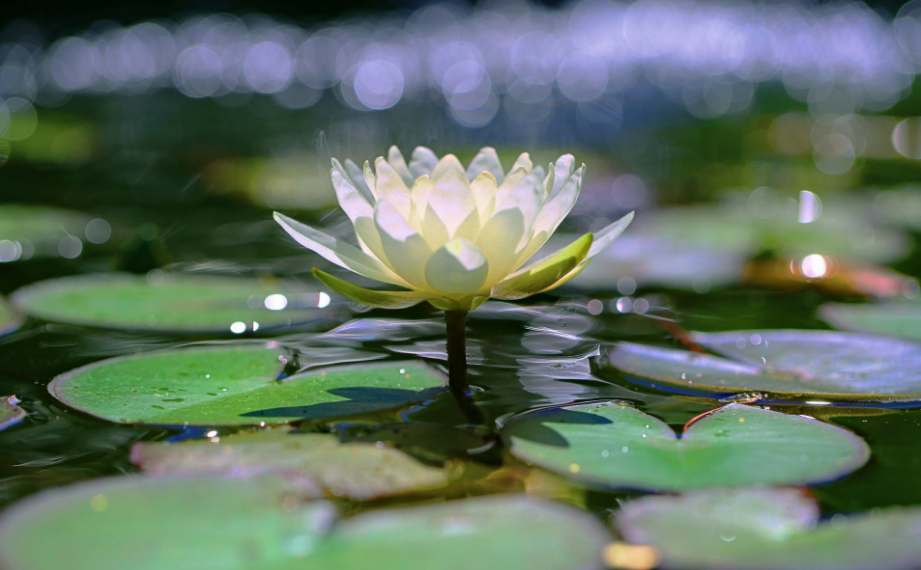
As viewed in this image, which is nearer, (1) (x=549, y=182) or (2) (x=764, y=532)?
(2) (x=764, y=532)

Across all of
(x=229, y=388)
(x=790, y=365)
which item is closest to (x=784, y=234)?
→ (x=790, y=365)

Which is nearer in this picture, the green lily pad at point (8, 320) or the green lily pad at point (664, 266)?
the green lily pad at point (8, 320)

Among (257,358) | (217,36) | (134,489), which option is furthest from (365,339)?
(217,36)

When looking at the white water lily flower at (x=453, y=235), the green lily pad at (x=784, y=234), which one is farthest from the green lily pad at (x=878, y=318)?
the white water lily flower at (x=453, y=235)

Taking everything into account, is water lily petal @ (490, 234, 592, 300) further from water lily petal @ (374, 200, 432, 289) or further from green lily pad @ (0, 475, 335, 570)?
green lily pad @ (0, 475, 335, 570)

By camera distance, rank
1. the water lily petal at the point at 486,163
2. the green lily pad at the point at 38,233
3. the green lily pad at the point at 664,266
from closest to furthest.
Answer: the water lily petal at the point at 486,163 < the green lily pad at the point at 664,266 < the green lily pad at the point at 38,233

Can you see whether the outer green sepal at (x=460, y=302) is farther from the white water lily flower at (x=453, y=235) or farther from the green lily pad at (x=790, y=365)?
the green lily pad at (x=790, y=365)

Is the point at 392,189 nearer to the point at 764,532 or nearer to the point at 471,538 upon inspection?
the point at 471,538
